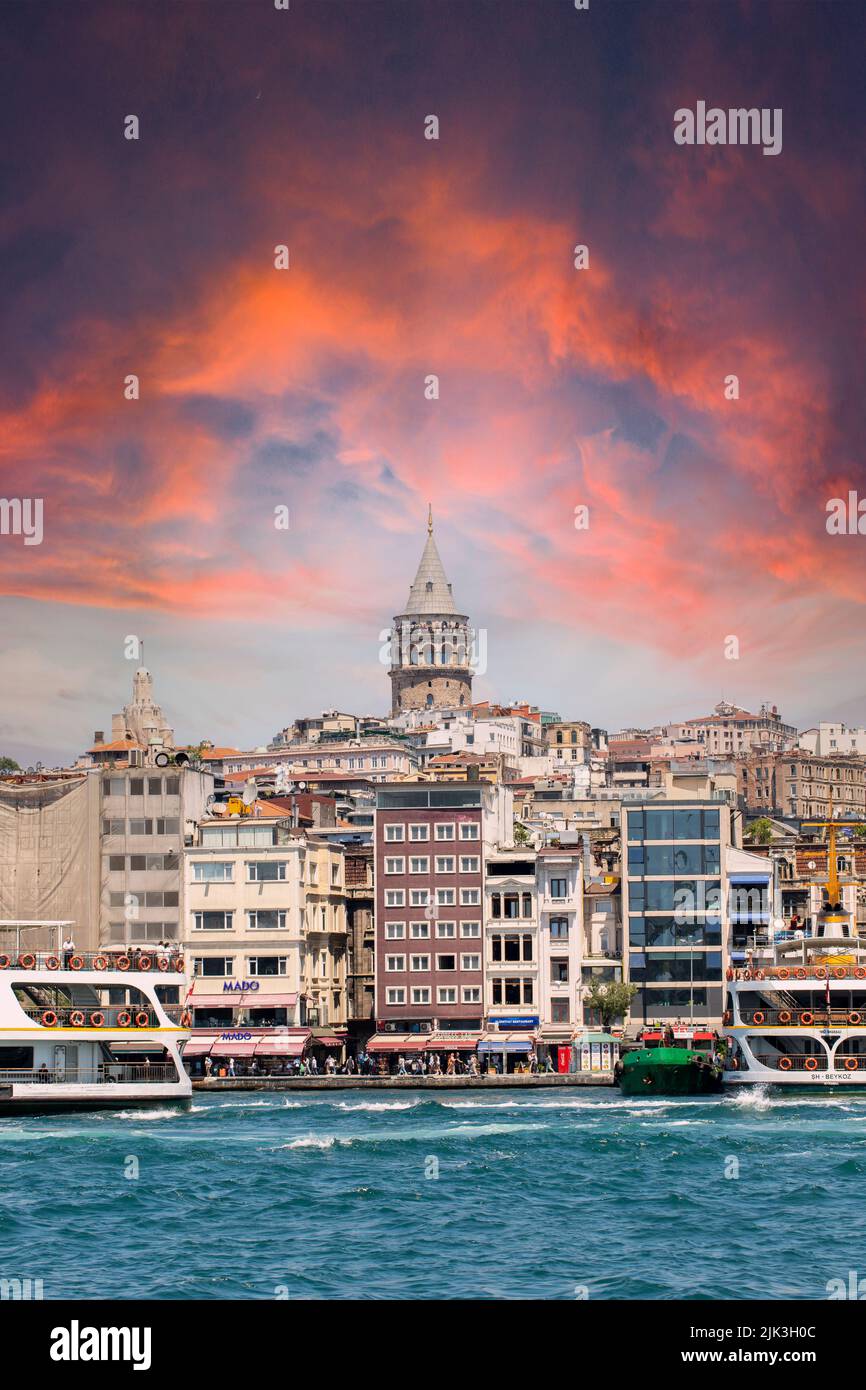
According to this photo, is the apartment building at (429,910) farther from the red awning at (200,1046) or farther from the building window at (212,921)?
the red awning at (200,1046)

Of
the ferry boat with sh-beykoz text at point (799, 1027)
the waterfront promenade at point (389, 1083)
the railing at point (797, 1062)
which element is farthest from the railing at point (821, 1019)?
the waterfront promenade at point (389, 1083)

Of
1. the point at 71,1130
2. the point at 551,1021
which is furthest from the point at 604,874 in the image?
the point at 71,1130

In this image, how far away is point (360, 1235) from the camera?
1516 inches

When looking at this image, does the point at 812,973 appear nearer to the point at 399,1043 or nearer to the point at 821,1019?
the point at 821,1019

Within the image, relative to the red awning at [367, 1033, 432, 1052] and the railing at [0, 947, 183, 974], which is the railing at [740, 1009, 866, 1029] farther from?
the red awning at [367, 1033, 432, 1052]

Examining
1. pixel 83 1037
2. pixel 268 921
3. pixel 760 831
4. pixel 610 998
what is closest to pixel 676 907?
pixel 610 998

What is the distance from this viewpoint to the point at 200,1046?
9294cm

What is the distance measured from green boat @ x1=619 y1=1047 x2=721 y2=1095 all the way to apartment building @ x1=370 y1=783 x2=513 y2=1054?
18241 mm

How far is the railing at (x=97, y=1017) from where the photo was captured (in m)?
68.4

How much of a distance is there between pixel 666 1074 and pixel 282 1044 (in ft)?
72.2

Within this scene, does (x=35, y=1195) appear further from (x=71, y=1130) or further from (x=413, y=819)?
(x=413, y=819)

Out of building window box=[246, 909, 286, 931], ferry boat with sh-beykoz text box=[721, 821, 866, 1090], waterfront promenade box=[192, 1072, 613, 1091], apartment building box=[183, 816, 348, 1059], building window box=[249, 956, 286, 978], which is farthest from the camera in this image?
building window box=[246, 909, 286, 931]

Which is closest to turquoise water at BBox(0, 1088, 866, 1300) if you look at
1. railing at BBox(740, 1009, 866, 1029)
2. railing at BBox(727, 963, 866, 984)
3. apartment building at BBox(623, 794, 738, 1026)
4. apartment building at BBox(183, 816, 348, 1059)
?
railing at BBox(740, 1009, 866, 1029)

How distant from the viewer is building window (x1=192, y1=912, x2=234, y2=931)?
97.8 metres
